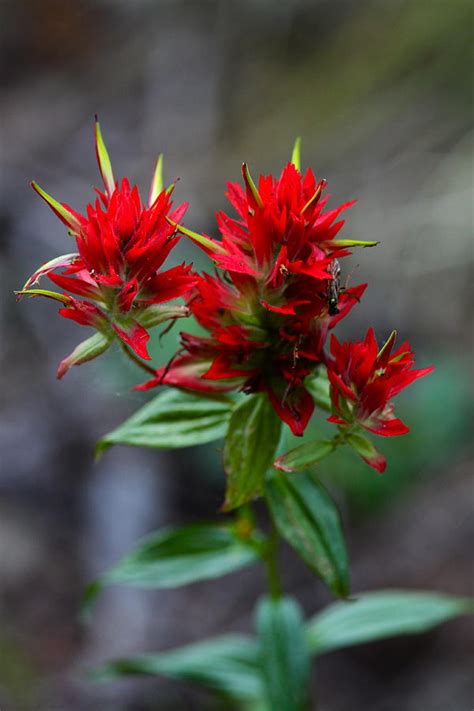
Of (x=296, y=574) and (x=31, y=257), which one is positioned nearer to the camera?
(x=296, y=574)

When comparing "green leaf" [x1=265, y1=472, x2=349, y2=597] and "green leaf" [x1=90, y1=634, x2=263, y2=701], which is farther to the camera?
"green leaf" [x1=90, y1=634, x2=263, y2=701]

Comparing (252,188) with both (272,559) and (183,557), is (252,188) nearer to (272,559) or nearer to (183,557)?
(272,559)

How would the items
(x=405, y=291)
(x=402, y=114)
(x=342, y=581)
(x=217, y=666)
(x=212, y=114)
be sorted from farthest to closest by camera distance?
(x=212, y=114)
(x=402, y=114)
(x=405, y=291)
(x=217, y=666)
(x=342, y=581)

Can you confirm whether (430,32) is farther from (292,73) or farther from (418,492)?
(418,492)

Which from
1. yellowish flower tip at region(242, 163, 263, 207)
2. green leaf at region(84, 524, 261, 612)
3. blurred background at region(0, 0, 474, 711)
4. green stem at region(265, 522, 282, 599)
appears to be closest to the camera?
yellowish flower tip at region(242, 163, 263, 207)

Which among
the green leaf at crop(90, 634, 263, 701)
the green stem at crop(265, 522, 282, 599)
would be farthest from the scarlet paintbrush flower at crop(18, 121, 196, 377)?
the green leaf at crop(90, 634, 263, 701)

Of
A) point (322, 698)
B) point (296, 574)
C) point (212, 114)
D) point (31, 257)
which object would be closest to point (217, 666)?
point (322, 698)

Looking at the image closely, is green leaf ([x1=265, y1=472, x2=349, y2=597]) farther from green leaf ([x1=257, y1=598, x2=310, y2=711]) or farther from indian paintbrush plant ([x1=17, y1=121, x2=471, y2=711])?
green leaf ([x1=257, y1=598, x2=310, y2=711])
